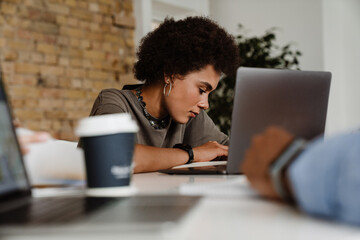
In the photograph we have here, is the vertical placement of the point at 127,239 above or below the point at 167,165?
above

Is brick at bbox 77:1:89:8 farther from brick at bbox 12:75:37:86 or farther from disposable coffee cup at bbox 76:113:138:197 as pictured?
disposable coffee cup at bbox 76:113:138:197

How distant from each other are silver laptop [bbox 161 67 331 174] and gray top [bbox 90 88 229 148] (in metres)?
0.69

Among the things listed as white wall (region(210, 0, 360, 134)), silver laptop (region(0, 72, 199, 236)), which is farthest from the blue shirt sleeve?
white wall (region(210, 0, 360, 134))

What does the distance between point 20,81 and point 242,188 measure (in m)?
2.98

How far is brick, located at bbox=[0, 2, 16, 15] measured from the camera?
10.9ft

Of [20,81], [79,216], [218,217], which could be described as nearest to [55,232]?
[79,216]

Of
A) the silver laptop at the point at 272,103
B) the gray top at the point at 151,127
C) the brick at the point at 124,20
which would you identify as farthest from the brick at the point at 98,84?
the silver laptop at the point at 272,103

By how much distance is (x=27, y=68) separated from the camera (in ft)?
11.3

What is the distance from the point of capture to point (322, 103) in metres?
1.21

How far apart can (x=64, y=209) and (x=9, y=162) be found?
0.16 m

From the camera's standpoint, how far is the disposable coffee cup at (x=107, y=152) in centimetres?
68

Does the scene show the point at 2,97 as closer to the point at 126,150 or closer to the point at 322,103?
the point at 126,150

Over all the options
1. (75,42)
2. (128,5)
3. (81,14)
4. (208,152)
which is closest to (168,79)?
(208,152)

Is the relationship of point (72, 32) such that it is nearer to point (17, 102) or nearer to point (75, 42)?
point (75, 42)
